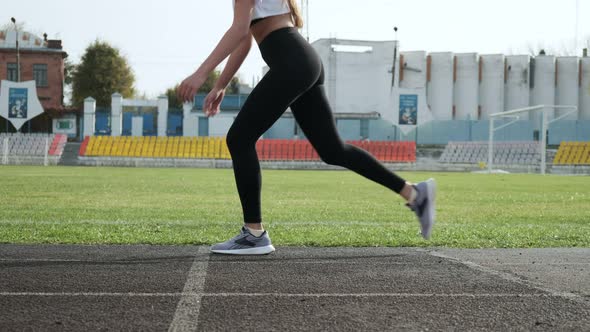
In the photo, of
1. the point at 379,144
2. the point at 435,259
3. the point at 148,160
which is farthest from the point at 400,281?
the point at 379,144

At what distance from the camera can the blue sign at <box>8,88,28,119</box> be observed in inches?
1463

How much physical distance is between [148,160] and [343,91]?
22.6 metres

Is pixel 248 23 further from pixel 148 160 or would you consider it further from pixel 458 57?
pixel 458 57

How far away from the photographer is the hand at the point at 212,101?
4.68 meters

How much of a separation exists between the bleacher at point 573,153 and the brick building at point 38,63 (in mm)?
38467

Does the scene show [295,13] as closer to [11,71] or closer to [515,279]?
[515,279]

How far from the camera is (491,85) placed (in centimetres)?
6053

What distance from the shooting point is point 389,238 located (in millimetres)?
5934

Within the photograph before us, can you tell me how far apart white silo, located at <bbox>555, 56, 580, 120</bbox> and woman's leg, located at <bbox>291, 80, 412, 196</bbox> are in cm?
6299

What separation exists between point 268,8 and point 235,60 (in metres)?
0.56

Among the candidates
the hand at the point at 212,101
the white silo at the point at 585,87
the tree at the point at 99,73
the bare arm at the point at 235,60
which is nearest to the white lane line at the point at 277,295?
the hand at the point at 212,101

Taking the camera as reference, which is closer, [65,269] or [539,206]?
[65,269]

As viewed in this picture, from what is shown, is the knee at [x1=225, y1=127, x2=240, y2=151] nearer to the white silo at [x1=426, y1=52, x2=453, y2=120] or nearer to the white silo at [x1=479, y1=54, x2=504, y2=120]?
the white silo at [x1=426, y1=52, x2=453, y2=120]

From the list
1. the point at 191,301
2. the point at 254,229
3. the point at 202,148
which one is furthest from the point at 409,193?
the point at 202,148
